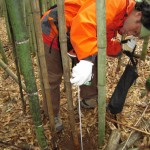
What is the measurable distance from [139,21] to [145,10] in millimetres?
137

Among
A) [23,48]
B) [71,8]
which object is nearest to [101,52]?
[23,48]

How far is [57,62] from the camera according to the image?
234cm

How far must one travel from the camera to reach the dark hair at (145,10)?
1.82m

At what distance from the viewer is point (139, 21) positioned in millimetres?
1938

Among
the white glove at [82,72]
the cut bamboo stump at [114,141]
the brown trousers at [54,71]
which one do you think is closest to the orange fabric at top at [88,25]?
the white glove at [82,72]

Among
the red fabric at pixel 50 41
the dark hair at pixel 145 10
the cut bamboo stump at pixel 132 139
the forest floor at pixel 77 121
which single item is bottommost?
the forest floor at pixel 77 121

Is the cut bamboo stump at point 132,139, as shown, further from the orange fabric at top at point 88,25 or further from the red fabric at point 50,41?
the red fabric at point 50,41

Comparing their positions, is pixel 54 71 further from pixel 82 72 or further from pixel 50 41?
pixel 82 72

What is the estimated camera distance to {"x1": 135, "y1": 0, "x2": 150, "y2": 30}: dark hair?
5.98ft

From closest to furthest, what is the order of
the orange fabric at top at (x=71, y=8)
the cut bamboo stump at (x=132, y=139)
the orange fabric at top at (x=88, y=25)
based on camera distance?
1. the orange fabric at top at (x=88, y=25)
2. the orange fabric at top at (x=71, y=8)
3. the cut bamboo stump at (x=132, y=139)

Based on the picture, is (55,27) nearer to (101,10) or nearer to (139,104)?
(101,10)

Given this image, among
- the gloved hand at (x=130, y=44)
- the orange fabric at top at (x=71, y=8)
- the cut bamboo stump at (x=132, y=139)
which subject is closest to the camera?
the orange fabric at top at (x=71, y=8)

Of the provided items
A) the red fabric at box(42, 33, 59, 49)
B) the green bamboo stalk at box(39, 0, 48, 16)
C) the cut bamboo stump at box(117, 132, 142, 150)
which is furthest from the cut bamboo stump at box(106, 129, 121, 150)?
the green bamboo stalk at box(39, 0, 48, 16)

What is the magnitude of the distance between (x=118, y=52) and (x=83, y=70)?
0.91 m
